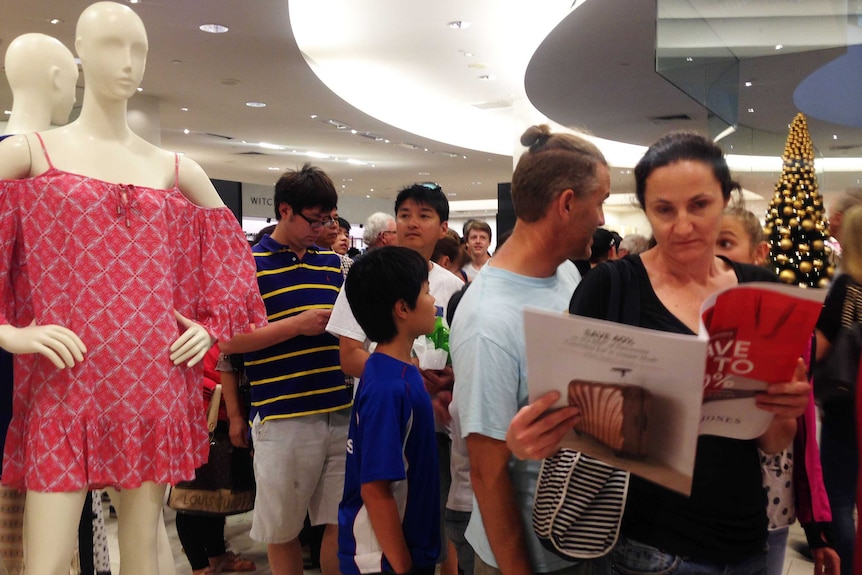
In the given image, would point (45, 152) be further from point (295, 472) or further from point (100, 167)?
point (295, 472)

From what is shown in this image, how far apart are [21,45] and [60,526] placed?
4.47 ft

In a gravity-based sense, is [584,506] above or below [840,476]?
above

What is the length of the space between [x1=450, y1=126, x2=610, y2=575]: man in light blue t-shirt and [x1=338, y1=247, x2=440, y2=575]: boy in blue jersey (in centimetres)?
30

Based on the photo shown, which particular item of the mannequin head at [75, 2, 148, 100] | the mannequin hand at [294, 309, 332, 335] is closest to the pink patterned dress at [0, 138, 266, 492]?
the mannequin head at [75, 2, 148, 100]

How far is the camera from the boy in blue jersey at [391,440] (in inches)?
67.1

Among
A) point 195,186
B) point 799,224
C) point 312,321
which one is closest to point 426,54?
point 799,224

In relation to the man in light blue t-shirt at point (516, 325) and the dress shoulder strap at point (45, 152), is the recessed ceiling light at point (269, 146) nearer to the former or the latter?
the dress shoulder strap at point (45, 152)

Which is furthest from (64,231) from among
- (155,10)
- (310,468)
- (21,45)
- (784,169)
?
(155,10)

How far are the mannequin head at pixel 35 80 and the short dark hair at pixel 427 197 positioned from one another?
3.64 ft

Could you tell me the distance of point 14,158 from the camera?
1.66 meters

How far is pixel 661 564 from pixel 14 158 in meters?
1.57

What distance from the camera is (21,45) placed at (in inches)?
83.5

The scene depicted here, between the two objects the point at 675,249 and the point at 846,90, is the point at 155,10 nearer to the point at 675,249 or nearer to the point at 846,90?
the point at 846,90

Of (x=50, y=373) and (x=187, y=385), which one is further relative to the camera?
(x=187, y=385)
